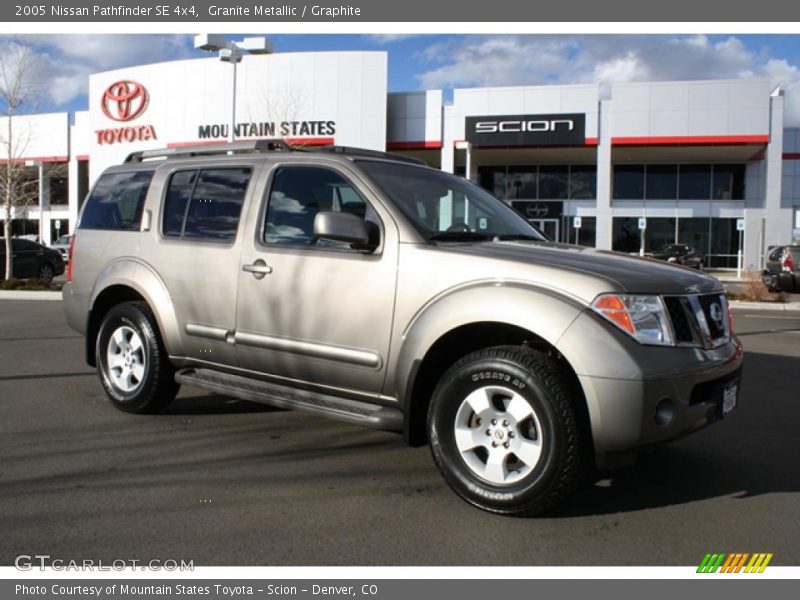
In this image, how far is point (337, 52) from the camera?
30.6 m

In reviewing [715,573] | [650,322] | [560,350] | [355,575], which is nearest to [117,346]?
[355,575]

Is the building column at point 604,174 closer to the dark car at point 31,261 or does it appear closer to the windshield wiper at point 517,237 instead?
the dark car at point 31,261

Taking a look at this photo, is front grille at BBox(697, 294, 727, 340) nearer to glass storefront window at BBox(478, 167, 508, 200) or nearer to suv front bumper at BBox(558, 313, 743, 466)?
suv front bumper at BBox(558, 313, 743, 466)

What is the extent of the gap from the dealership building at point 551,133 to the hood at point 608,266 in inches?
923

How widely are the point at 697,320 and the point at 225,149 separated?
11.5 feet

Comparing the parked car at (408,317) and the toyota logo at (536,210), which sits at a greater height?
the toyota logo at (536,210)

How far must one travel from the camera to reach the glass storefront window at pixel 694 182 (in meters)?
34.0

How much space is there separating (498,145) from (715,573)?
29067mm

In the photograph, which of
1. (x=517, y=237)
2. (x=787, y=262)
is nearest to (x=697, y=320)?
(x=517, y=237)

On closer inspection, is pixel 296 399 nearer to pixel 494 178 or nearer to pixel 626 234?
pixel 626 234

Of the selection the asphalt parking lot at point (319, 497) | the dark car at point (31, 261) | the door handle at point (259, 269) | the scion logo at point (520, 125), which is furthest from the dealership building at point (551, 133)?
the door handle at point (259, 269)

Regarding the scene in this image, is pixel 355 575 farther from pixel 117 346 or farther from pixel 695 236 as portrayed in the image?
pixel 695 236

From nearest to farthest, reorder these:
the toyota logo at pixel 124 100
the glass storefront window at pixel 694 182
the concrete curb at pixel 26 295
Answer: the concrete curb at pixel 26 295
the glass storefront window at pixel 694 182
the toyota logo at pixel 124 100

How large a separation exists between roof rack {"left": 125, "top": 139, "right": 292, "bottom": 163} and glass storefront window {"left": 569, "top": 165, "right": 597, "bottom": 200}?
31.3 m
